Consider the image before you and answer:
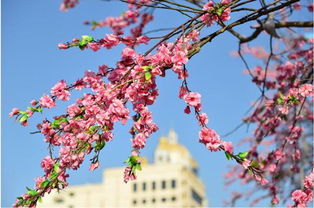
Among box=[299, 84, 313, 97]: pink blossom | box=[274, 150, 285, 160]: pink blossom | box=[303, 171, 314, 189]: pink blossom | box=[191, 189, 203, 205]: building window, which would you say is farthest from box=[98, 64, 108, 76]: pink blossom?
box=[191, 189, 203, 205]: building window

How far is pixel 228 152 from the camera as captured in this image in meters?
3.40

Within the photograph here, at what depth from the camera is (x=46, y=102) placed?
3.93 metres

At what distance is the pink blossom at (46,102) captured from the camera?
3918 mm

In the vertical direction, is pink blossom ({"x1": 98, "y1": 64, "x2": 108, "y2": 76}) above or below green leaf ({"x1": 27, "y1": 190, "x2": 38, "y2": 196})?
above

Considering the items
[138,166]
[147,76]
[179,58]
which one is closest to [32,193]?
[138,166]

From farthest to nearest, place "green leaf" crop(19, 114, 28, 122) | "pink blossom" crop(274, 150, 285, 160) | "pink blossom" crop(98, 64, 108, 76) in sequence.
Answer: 1. "pink blossom" crop(274, 150, 285, 160)
2. "pink blossom" crop(98, 64, 108, 76)
3. "green leaf" crop(19, 114, 28, 122)

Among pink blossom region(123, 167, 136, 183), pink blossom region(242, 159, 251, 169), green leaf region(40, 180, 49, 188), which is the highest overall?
pink blossom region(242, 159, 251, 169)

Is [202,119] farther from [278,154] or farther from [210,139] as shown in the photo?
[278,154]

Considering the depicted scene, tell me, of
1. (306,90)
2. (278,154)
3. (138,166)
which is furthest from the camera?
(278,154)

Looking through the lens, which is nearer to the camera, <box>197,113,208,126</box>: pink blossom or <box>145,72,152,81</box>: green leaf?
<box>145,72,152,81</box>: green leaf

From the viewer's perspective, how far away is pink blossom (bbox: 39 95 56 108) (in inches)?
154

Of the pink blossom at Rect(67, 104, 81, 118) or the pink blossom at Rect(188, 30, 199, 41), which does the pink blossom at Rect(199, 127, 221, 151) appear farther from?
the pink blossom at Rect(67, 104, 81, 118)

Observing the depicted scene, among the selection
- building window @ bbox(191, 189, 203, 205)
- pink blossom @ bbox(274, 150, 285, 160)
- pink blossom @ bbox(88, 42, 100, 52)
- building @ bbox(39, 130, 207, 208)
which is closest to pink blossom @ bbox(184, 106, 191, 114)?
pink blossom @ bbox(88, 42, 100, 52)

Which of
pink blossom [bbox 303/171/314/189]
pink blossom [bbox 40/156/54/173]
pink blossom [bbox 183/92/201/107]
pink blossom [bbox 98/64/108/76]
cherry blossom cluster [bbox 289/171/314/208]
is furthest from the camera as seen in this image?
cherry blossom cluster [bbox 289/171/314/208]
